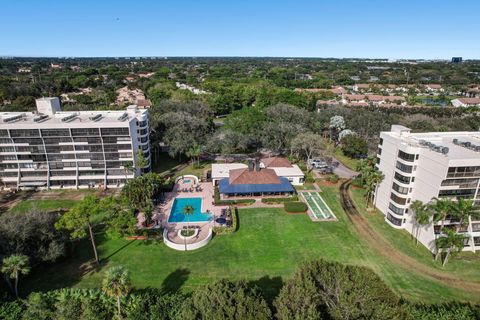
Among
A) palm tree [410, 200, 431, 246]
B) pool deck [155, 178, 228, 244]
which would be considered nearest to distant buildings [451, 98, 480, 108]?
palm tree [410, 200, 431, 246]

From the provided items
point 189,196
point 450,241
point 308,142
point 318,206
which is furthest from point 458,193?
point 189,196

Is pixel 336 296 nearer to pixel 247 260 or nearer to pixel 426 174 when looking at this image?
pixel 247 260

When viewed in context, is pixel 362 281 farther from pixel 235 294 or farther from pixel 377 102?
pixel 377 102

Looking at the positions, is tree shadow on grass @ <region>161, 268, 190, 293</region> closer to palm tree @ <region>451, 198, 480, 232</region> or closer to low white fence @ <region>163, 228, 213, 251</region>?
low white fence @ <region>163, 228, 213, 251</region>

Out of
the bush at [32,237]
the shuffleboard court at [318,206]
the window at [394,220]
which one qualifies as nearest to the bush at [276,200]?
the shuffleboard court at [318,206]

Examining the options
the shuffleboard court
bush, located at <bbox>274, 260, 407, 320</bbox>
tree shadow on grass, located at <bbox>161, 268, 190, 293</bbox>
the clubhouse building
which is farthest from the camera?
the clubhouse building

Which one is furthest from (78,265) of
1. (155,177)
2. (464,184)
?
(464,184)
